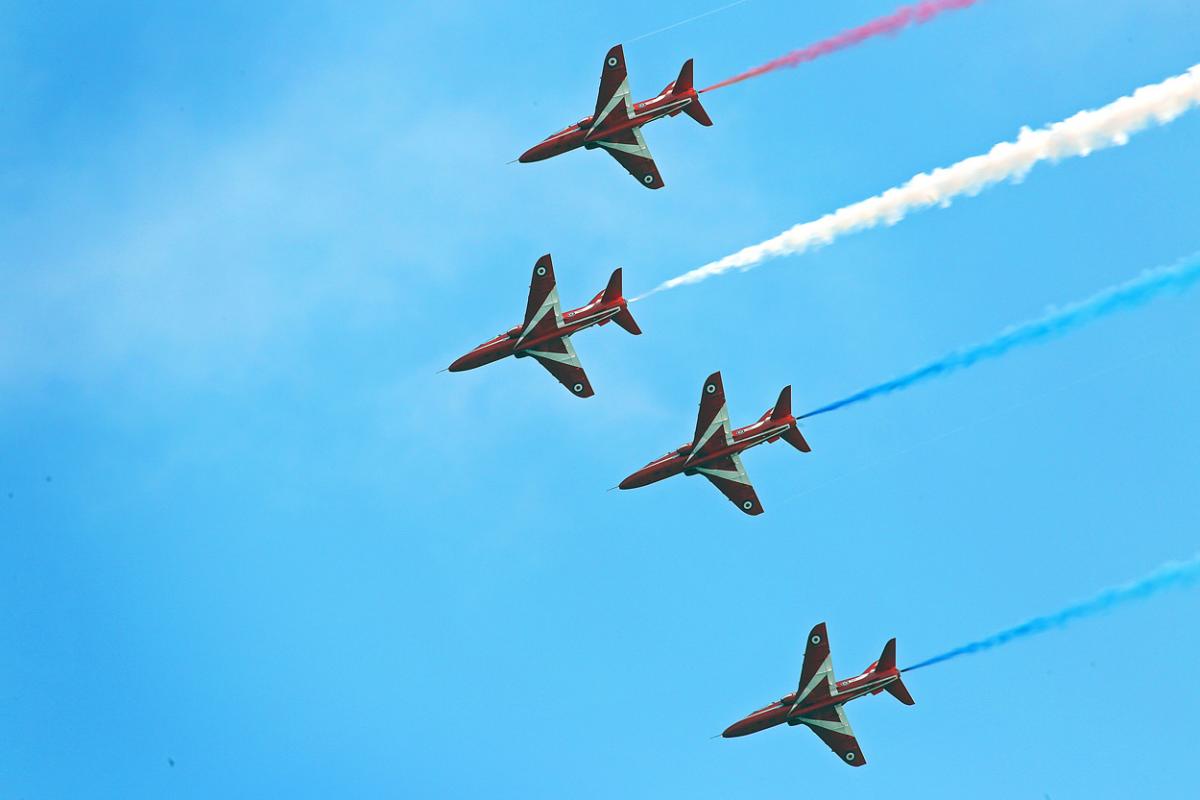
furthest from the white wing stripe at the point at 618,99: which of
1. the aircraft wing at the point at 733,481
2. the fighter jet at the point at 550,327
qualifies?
the aircraft wing at the point at 733,481

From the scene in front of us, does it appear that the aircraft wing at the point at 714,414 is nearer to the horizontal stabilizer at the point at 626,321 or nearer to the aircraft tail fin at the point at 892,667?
the horizontal stabilizer at the point at 626,321

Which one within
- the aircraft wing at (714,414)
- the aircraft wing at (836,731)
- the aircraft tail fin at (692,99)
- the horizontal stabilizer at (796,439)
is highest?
the aircraft tail fin at (692,99)

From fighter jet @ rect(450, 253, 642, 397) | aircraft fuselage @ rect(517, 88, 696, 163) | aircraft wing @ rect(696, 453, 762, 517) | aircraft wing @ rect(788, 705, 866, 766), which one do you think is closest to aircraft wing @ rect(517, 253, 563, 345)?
fighter jet @ rect(450, 253, 642, 397)

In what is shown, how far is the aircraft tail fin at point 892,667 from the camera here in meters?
65.8

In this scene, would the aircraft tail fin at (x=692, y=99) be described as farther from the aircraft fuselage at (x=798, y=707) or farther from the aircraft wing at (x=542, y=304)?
the aircraft fuselage at (x=798, y=707)

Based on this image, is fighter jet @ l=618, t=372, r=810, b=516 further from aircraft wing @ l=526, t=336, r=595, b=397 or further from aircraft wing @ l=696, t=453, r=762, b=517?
aircraft wing @ l=526, t=336, r=595, b=397

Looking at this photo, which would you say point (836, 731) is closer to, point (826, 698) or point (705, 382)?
point (826, 698)

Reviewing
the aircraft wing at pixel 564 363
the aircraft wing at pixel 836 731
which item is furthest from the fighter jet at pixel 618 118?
the aircraft wing at pixel 836 731

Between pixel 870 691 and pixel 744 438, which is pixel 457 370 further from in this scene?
pixel 870 691

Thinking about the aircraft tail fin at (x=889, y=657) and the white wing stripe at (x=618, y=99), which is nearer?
the aircraft tail fin at (x=889, y=657)

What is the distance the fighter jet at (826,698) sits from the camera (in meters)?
66.1

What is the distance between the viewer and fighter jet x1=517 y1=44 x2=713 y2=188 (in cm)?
6894

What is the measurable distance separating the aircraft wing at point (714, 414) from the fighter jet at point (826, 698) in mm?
8078

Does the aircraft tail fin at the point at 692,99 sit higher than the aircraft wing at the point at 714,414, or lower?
higher
